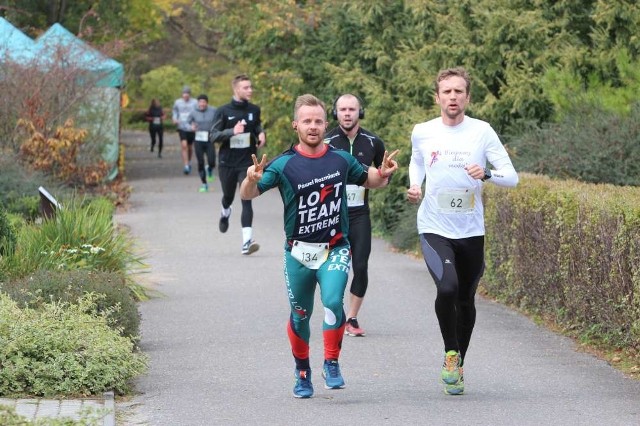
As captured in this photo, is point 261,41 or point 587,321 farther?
point 261,41

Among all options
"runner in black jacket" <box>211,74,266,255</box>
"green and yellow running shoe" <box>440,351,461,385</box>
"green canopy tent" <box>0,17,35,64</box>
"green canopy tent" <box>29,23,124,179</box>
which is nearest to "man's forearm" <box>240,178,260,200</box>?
"green and yellow running shoe" <box>440,351,461,385</box>

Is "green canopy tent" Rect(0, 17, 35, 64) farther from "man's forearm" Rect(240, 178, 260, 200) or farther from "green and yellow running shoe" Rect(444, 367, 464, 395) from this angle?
"green and yellow running shoe" Rect(444, 367, 464, 395)

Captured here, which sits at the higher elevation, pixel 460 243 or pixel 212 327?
pixel 460 243

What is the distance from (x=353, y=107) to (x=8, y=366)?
3706mm

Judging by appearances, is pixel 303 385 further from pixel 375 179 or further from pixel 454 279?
pixel 375 179

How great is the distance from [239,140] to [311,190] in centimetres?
828

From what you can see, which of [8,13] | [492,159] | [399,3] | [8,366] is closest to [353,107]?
[492,159]

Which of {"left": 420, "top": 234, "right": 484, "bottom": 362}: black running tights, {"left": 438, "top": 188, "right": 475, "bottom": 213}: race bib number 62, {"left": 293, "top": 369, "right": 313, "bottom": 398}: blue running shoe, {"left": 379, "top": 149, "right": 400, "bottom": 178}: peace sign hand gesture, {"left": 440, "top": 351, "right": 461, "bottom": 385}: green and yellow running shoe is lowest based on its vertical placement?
{"left": 293, "top": 369, "right": 313, "bottom": 398}: blue running shoe

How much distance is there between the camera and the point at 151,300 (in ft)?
41.7

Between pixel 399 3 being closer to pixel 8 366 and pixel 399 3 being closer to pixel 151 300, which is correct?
pixel 151 300

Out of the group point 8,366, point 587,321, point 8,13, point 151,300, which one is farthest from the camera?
point 8,13

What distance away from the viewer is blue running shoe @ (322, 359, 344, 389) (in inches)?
315

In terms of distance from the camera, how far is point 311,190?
777 centimetres

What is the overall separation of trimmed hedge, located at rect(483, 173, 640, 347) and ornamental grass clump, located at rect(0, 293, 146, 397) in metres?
3.34
